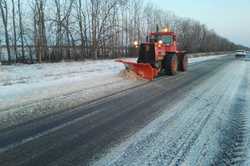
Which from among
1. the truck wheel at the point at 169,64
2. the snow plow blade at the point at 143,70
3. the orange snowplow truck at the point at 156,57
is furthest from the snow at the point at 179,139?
the truck wheel at the point at 169,64

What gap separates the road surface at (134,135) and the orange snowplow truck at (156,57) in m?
5.73

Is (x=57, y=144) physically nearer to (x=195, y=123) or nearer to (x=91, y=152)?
(x=91, y=152)

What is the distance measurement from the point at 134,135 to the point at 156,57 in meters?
9.64

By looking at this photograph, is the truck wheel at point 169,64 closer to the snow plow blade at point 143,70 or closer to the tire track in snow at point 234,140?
the snow plow blade at point 143,70

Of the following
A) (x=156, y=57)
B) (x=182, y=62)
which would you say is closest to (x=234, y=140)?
(x=156, y=57)

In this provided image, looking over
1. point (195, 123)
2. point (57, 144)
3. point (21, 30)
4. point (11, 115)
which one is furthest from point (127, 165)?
point (21, 30)

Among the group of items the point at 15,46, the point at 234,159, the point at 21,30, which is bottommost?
the point at 234,159

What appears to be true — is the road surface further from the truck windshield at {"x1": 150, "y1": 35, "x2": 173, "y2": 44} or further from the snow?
the truck windshield at {"x1": 150, "y1": 35, "x2": 173, "y2": 44}

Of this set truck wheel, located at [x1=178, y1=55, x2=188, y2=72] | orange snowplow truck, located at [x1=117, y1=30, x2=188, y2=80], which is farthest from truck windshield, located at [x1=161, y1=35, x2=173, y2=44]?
truck wheel, located at [x1=178, y1=55, x2=188, y2=72]

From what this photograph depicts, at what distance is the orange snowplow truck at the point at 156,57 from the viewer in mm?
13484

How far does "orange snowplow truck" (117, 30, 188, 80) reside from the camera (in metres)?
13.5

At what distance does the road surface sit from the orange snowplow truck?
5.73m

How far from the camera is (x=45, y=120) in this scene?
5879 mm

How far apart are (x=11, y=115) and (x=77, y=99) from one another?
2.26 meters
